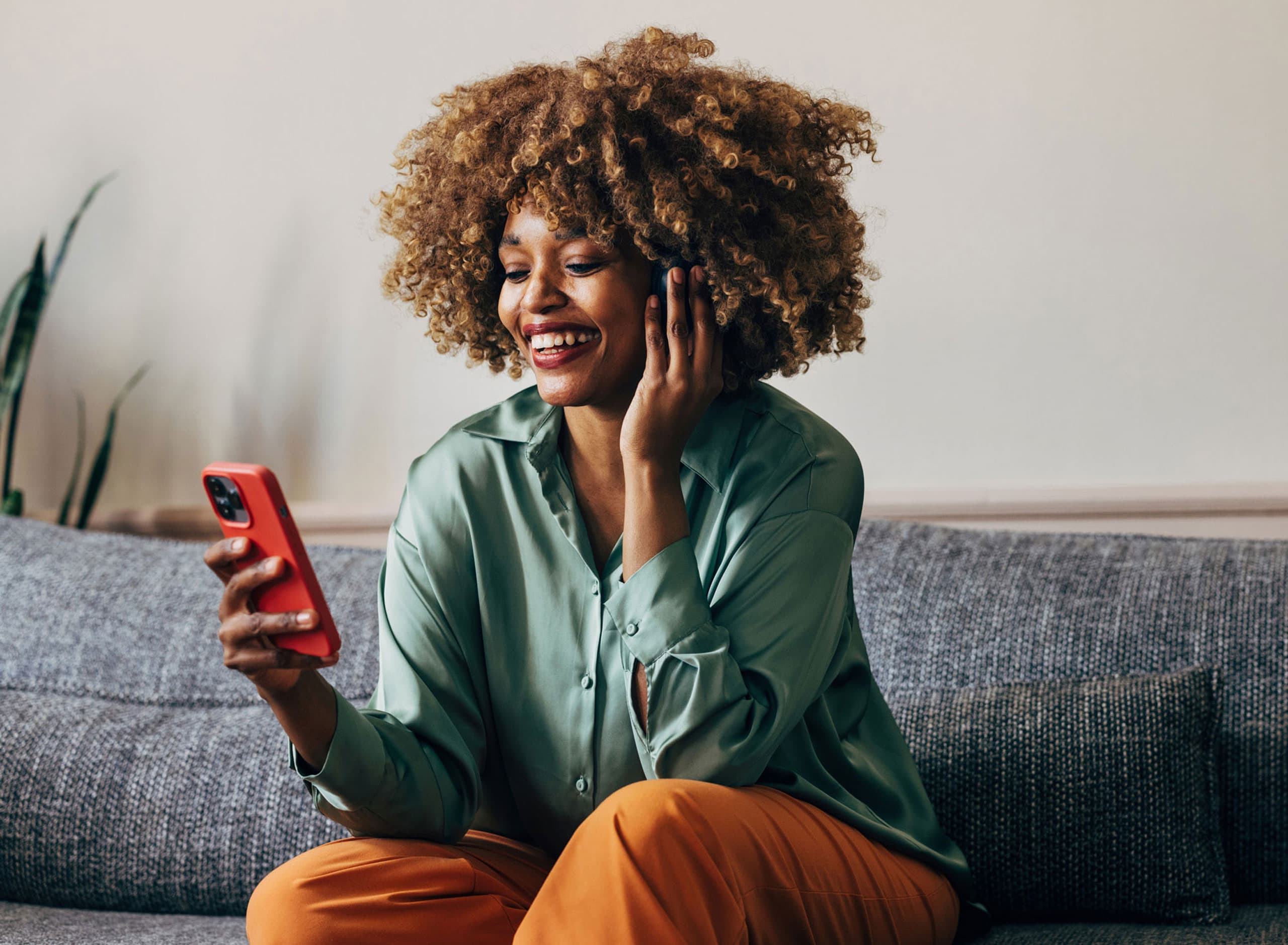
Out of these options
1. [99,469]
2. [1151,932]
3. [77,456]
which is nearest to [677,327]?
[1151,932]

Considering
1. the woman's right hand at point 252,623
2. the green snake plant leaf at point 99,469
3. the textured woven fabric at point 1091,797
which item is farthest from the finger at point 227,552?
the green snake plant leaf at point 99,469

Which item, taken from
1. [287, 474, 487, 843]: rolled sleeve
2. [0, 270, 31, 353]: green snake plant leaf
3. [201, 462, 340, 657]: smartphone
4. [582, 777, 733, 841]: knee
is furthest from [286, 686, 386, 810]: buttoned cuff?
[0, 270, 31, 353]: green snake plant leaf

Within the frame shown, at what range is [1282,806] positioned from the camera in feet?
4.81

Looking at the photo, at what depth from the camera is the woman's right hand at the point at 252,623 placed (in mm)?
958

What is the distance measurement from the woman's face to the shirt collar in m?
0.08

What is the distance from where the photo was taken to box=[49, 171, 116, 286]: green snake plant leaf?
7.47ft

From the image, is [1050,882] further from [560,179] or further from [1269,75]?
[1269,75]

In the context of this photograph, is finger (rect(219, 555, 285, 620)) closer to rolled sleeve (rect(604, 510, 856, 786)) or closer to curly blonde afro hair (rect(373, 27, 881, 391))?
rolled sleeve (rect(604, 510, 856, 786))

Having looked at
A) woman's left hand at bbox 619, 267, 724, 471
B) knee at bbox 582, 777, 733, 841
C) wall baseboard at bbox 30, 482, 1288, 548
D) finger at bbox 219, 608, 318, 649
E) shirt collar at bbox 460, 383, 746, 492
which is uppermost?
woman's left hand at bbox 619, 267, 724, 471

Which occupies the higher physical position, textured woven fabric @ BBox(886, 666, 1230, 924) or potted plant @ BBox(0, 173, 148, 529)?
potted plant @ BBox(0, 173, 148, 529)

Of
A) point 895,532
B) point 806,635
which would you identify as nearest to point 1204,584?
point 895,532

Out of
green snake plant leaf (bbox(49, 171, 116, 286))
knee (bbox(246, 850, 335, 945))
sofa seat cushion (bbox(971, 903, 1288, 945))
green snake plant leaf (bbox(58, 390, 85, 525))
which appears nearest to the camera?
knee (bbox(246, 850, 335, 945))

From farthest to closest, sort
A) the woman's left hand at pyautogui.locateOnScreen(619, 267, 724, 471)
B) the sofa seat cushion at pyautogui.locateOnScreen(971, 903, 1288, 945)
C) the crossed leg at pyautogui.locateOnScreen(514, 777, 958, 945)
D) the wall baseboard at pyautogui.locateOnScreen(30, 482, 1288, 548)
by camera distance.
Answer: the wall baseboard at pyautogui.locateOnScreen(30, 482, 1288, 548), the sofa seat cushion at pyautogui.locateOnScreen(971, 903, 1288, 945), the woman's left hand at pyautogui.locateOnScreen(619, 267, 724, 471), the crossed leg at pyautogui.locateOnScreen(514, 777, 958, 945)

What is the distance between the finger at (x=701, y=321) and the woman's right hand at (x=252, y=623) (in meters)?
0.45
